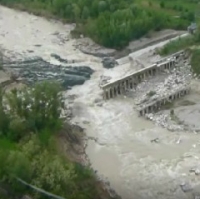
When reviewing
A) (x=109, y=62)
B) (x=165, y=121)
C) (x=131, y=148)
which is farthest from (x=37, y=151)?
(x=109, y=62)

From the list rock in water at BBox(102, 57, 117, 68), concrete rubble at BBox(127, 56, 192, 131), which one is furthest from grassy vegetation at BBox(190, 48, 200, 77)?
rock in water at BBox(102, 57, 117, 68)

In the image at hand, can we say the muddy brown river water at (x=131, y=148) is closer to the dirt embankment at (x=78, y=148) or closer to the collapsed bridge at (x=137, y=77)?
the dirt embankment at (x=78, y=148)

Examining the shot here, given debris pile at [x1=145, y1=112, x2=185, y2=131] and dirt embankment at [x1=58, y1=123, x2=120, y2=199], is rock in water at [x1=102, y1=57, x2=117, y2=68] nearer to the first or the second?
debris pile at [x1=145, y1=112, x2=185, y2=131]

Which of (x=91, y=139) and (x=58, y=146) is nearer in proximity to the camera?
(x=58, y=146)

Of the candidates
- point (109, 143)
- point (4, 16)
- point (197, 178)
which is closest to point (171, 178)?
point (197, 178)

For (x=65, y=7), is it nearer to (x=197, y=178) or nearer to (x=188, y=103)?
(x=188, y=103)

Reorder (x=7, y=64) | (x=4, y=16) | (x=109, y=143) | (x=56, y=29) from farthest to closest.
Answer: (x=4, y=16) < (x=56, y=29) < (x=7, y=64) < (x=109, y=143)

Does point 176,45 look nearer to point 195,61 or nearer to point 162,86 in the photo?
point 195,61
